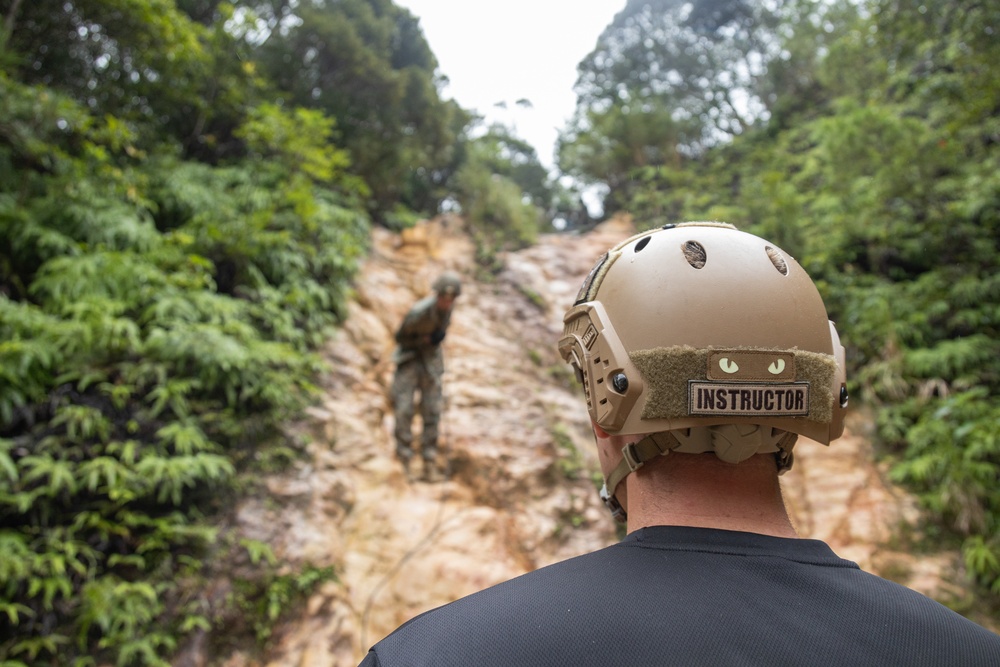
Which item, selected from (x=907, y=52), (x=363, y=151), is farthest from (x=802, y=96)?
(x=363, y=151)

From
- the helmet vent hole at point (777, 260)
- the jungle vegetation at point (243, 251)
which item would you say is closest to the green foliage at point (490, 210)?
the jungle vegetation at point (243, 251)

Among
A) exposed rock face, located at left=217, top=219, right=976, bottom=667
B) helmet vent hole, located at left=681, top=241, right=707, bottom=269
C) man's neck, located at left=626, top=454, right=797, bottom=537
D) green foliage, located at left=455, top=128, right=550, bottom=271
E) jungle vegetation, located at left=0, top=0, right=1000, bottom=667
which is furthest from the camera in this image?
green foliage, located at left=455, top=128, right=550, bottom=271

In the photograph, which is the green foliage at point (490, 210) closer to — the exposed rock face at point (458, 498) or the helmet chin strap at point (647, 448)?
the exposed rock face at point (458, 498)

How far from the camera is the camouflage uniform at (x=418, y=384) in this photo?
20.3 ft

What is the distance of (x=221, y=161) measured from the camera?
859cm

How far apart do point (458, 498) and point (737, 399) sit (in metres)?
5.19

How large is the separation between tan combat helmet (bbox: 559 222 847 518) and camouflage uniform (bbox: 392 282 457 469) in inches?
194

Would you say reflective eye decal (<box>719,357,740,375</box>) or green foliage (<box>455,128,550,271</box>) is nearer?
reflective eye decal (<box>719,357,740,375</box>)

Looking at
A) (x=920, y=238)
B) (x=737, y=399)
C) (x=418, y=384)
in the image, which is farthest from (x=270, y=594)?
(x=920, y=238)

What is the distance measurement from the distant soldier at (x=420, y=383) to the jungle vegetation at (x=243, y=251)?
1014 mm

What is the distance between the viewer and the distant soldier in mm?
6145

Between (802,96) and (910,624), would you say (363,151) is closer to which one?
(910,624)

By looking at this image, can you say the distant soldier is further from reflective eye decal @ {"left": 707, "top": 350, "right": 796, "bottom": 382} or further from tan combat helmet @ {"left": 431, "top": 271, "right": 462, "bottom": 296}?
reflective eye decal @ {"left": 707, "top": 350, "right": 796, "bottom": 382}

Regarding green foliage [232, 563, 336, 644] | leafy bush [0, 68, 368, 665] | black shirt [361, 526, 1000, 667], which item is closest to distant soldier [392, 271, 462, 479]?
leafy bush [0, 68, 368, 665]
